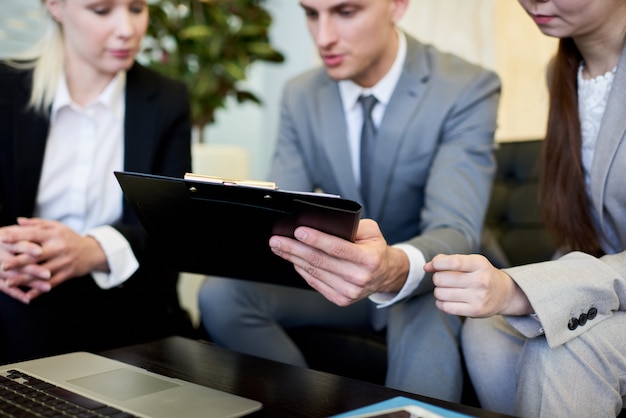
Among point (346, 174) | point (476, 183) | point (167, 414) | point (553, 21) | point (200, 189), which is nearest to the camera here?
point (167, 414)

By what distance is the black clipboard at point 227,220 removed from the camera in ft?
2.92

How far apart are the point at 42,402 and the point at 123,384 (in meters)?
0.12

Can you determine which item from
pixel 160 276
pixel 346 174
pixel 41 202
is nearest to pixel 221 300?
pixel 160 276

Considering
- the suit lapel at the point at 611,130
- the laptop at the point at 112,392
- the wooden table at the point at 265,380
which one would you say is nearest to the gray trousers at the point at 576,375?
the wooden table at the point at 265,380

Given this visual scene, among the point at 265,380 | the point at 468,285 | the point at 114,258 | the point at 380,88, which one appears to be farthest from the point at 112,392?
the point at 380,88

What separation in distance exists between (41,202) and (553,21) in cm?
117

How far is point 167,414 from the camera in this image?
79 centimetres

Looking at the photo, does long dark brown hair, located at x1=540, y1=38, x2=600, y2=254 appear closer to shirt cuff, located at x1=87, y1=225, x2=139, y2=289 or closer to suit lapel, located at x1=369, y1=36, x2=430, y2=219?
suit lapel, located at x1=369, y1=36, x2=430, y2=219

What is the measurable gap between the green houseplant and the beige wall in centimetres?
62

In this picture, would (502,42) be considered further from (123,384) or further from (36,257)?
(123,384)

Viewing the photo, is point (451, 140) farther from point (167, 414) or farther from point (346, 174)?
point (167, 414)

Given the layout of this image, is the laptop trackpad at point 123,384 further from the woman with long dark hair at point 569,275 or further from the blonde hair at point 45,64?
the blonde hair at point 45,64

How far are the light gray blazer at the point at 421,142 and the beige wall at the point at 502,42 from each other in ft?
2.81

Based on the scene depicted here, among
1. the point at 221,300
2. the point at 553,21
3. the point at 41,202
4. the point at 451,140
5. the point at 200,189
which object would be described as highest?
the point at 553,21
